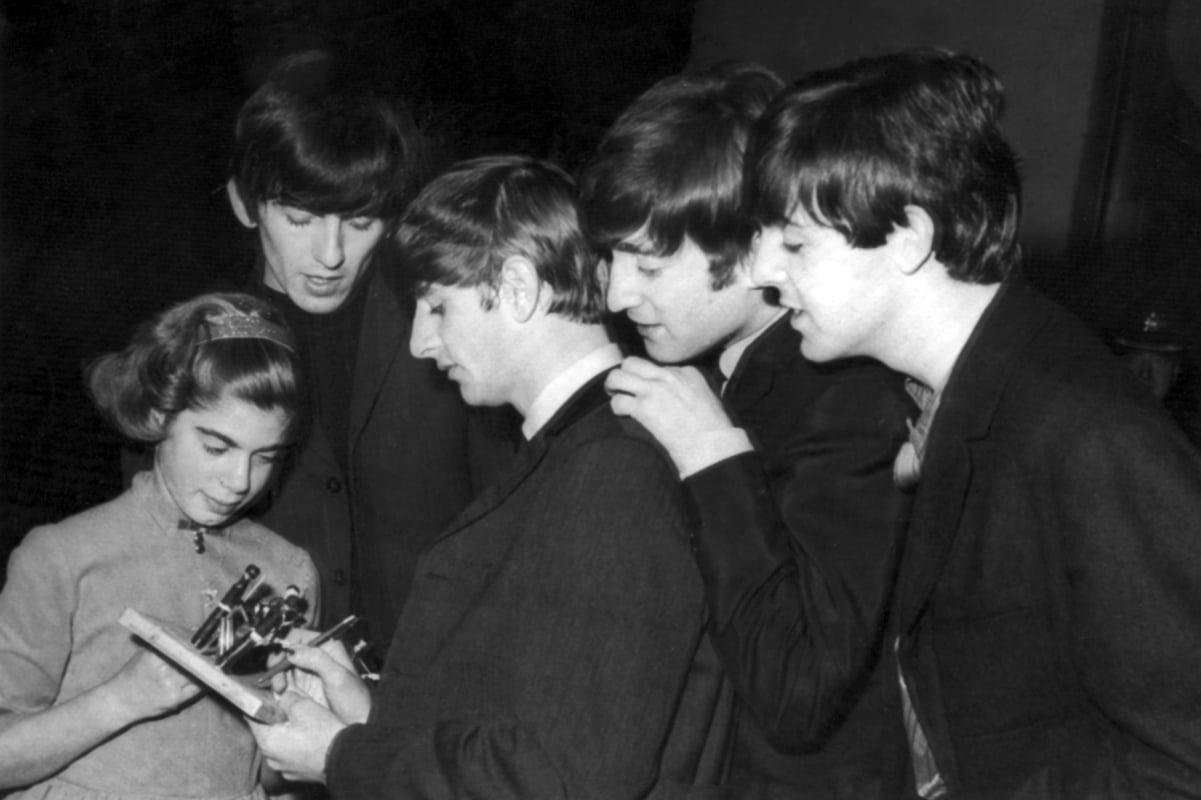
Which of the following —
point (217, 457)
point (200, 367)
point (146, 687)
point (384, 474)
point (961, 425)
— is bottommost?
point (146, 687)

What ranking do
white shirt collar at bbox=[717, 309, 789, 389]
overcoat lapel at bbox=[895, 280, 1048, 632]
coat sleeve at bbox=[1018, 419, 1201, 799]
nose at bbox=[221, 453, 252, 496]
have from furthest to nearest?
nose at bbox=[221, 453, 252, 496]
white shirt collar at bbox=[717, 309, 789, 389]
overcoat lapel at bbox=[895, 280, 1048, 632]
coat sleeve at bbox=[1018, 419, 1201, 799]

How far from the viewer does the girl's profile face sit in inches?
65.7

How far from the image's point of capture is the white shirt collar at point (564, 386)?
129cm

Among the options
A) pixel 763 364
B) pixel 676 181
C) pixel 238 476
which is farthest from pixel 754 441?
pixel 238 476

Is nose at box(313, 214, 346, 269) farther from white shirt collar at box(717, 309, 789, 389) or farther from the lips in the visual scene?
white shirt collar at box(717, 309, 789, 389)

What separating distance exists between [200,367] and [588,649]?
0.87 metres

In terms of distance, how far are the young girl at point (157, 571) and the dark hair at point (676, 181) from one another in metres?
0.62

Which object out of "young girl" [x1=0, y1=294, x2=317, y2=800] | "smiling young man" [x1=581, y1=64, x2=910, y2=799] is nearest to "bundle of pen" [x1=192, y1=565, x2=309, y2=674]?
"young girl" [x1=0, y1=294, x2=317, y2=800]

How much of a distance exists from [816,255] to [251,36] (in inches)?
66.9

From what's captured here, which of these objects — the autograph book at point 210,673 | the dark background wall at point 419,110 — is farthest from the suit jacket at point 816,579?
the dark background wall at point 419,110

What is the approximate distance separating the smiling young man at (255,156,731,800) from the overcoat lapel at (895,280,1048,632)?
222mm

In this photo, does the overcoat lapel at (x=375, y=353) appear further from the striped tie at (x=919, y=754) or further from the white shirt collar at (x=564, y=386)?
the striped tie at (x=919, y=754)

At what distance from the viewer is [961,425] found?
3.64ft

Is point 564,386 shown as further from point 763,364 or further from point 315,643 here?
point 315,643
